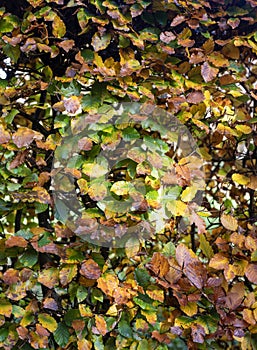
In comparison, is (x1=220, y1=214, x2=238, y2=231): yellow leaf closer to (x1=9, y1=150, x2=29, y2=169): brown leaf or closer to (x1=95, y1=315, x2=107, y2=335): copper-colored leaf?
(x1=95, y1=315, x2=107, y2=335): copper-colored leaf

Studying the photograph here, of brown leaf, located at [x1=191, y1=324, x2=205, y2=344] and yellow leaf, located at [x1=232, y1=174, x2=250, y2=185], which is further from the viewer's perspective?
yellow leaf, located at [x1=232, y1=174, x2=250, y2=185]

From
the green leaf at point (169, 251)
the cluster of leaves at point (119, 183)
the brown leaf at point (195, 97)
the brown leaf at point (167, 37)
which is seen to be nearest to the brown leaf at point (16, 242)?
the cluster of leaves at point (119, 183)

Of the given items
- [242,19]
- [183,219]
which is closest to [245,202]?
[183,219]

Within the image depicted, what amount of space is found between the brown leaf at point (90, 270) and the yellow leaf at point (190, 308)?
242mm

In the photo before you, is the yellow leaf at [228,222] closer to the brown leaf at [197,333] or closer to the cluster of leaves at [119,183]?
the cluster of leaves at [119,183]

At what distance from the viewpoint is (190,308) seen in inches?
46.6

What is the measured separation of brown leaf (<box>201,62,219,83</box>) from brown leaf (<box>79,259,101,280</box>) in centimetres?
62

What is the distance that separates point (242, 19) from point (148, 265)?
87cm

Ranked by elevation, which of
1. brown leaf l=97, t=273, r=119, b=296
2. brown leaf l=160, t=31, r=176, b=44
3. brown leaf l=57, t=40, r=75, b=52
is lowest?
brown leaf l=97, t=273, r=119, b=296

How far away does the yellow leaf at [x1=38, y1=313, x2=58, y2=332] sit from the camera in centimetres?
122

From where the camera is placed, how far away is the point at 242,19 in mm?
1466

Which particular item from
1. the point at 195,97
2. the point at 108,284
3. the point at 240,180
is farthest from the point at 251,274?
the point at 195,97

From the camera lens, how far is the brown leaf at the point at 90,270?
1.16 m

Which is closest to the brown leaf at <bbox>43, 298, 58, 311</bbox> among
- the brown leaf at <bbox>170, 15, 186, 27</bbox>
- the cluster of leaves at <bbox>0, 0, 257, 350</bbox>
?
the cluster of leaves at <bbox>0, 0, 257, 350</bbox>
